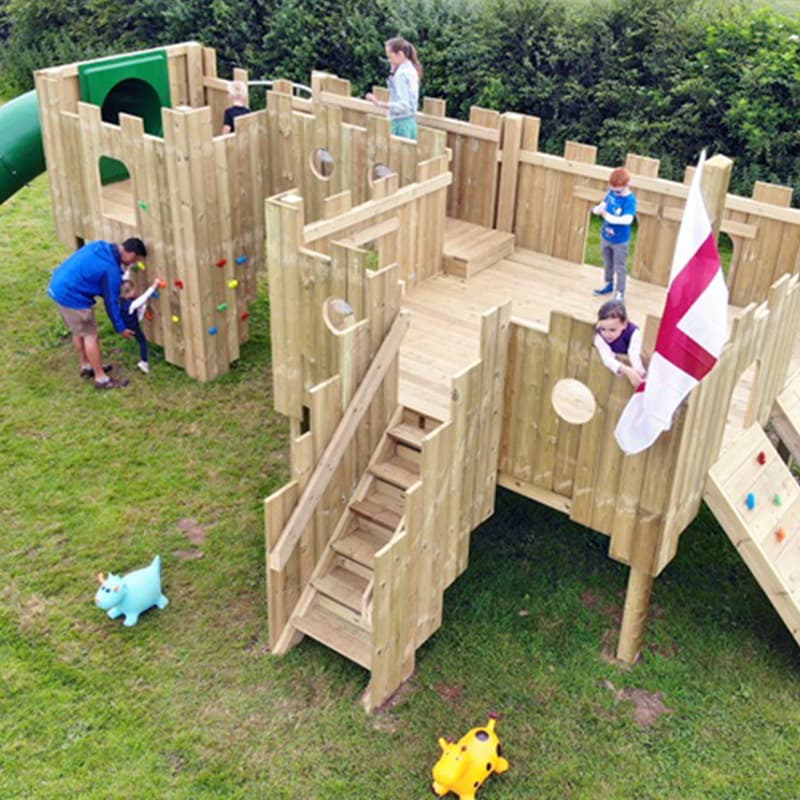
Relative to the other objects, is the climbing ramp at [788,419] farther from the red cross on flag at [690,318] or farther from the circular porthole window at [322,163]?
the circular porthole window at [322,163]

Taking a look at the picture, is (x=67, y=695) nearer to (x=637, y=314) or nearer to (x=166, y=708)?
(x=166, y=708)

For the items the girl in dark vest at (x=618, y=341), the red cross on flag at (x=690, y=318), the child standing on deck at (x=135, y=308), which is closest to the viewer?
the red cross on flag at (x=690, y=318)

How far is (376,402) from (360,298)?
0.72 metres

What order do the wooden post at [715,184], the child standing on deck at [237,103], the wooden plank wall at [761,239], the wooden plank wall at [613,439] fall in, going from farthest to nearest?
1. the child standing on deck at [237,103]
2. the wooden plank wall at [761,239]
3. the wooden plank wall at [613,439]
4. the wooden post at [715,184]

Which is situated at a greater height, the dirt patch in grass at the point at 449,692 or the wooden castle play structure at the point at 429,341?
the wooden castle play structure at the point at 429,341

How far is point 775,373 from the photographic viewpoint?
25.0ft

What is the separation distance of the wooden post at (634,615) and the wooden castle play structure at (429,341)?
0.02 m

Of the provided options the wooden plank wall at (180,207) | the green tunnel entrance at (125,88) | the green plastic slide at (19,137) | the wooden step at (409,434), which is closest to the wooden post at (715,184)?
the wooden step at (409,434)

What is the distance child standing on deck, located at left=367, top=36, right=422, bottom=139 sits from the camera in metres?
9.83

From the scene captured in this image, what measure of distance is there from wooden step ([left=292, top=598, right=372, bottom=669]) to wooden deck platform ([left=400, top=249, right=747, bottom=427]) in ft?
5.09

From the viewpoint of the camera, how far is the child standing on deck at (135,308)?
10266 millimetres

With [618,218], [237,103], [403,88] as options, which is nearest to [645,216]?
[618,218]

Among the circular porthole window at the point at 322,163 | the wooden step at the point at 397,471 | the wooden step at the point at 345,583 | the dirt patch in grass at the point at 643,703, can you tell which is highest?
the circular porthole window at the point at 322,163

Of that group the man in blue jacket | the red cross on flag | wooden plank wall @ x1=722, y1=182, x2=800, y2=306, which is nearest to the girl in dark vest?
the red cross on flag
